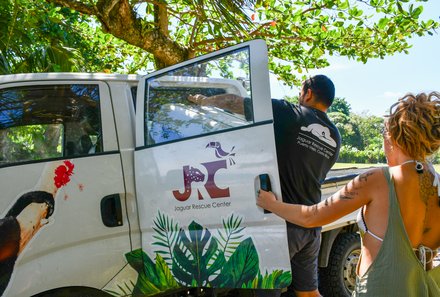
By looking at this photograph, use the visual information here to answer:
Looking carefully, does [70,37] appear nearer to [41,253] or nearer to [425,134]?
[41,253]

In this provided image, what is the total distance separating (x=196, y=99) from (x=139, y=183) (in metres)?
0.66

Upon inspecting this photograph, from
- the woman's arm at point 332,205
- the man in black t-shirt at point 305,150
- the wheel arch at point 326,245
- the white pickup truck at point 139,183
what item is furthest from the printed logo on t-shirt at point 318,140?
the wheel arch at point 326,245

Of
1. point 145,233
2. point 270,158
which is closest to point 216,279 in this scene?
point 145,233

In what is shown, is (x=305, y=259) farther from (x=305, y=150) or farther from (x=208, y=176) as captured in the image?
(x=208, y=176)

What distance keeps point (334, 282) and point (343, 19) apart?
3651mm

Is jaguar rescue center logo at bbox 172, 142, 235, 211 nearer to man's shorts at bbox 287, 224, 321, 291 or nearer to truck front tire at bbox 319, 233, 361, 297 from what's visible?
man's shorts at bbox 287, 224, 321, 291

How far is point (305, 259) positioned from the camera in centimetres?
311

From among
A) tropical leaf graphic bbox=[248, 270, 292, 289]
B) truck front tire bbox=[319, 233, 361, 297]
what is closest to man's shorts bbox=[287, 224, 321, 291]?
tropical leaf graphic bbox=[248, 270, 292, 289]

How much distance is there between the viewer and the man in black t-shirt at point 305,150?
2.84 meters

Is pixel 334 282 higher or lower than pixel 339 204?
lower

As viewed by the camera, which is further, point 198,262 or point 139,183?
point 139,183

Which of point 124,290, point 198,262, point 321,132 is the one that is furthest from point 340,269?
point 124,290

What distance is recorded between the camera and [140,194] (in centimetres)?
303

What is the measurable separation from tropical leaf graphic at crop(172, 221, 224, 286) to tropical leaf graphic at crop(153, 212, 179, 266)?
4cm
